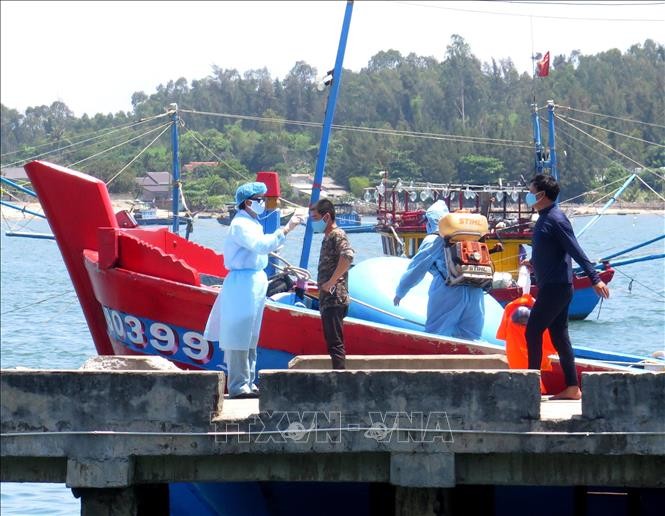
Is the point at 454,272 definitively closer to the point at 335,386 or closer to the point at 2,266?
the point at 335,386

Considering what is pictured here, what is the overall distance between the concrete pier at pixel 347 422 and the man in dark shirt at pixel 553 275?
83cm

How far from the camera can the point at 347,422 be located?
21.7 feet

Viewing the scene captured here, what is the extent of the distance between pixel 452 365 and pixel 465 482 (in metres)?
1.38

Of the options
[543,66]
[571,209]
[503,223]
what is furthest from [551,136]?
[571,209]

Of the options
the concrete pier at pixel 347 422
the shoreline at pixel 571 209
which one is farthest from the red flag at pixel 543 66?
the concrete pier at pixel 347 422

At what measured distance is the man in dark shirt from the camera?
24.2ft

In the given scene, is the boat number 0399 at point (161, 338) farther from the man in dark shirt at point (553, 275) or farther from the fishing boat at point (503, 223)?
the fishing boat at point (503, 223)

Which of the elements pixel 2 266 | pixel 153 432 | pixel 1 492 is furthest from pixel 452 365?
pixel 2 266

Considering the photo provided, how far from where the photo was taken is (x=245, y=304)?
8172 millimetres

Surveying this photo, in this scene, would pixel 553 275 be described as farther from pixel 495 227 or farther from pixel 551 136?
pixel 495 227

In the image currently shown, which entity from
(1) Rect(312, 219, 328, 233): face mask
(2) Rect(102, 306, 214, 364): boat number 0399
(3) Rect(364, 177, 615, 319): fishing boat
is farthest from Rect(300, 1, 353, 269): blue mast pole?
(3) Rect(364, 177, 615, 319): fishing boat

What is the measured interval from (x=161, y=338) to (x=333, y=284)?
264cm

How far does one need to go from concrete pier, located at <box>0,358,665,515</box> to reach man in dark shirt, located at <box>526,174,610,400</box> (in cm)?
83

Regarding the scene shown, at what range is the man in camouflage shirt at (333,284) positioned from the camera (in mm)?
7965
